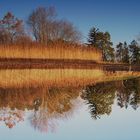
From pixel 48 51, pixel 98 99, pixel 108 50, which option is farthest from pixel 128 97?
pixel 108 50

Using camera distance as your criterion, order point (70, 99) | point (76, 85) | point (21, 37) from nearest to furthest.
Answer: point (70, 99), point (76, 85), point (21, 37)

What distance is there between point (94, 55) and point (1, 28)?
61.9ft

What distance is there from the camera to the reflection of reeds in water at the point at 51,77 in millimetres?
12594

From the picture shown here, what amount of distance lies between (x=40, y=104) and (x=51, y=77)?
155 inches

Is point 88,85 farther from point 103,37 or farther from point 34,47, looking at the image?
point 103,37

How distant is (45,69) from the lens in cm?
1648

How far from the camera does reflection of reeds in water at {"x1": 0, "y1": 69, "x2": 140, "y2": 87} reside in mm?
12594

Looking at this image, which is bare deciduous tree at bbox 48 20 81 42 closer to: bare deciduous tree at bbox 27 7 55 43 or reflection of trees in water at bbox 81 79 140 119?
bare deciduous tree at bbox 27 7 55 43

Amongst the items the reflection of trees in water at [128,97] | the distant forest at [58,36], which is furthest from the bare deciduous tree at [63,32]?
the reflection of trees in water at [128,97]

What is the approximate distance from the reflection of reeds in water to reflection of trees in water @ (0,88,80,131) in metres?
0.83

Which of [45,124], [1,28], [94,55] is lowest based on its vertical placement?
[45,124]

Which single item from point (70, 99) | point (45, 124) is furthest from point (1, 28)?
point (45, 124)

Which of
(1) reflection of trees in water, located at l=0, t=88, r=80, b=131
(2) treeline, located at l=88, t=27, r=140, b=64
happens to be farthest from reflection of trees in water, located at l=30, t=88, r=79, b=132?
(2) treeline, located at l=88, t=27, r=140, b=64

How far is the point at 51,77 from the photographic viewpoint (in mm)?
14242
